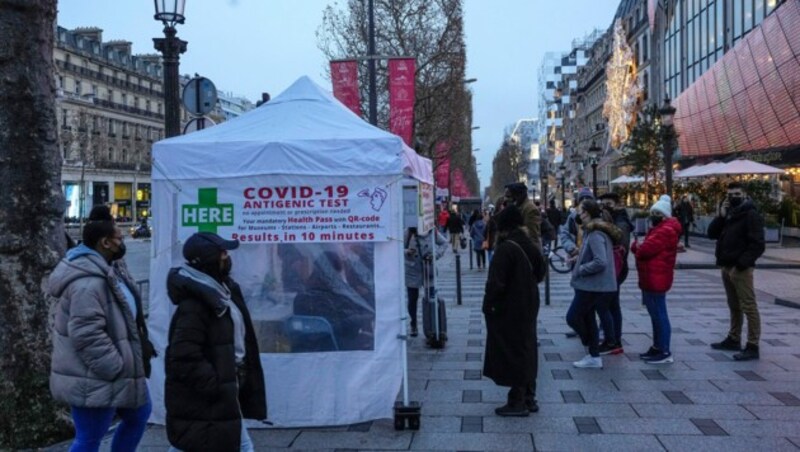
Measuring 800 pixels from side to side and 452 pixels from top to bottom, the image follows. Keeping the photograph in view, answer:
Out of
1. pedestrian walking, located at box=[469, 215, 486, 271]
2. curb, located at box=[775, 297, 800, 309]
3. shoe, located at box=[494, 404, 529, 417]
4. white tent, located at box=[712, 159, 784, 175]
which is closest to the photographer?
shoe, located at box=[494, 404, 529, 417]

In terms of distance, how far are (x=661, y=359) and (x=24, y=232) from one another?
652 centimetres

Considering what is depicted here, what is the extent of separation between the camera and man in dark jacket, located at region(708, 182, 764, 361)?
26.1ft

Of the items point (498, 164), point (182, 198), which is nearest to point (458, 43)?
point (182, 198)

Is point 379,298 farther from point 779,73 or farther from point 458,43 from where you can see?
point 779,73

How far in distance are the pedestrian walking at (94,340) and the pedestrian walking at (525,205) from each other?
15.9ft

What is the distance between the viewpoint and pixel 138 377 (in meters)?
4.33

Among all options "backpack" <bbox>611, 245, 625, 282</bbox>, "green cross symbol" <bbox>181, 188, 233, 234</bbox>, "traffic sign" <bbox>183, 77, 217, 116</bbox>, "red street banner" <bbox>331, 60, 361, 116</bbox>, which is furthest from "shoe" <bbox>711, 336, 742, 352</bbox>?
"red street banner" <bbox>331, 60, 361, 116</bbox>

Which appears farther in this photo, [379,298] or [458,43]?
[458,43]

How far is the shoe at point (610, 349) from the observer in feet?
28.3

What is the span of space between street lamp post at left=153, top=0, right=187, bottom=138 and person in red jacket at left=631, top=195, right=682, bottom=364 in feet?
18.7

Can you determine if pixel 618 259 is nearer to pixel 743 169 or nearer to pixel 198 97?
pixel 198 97

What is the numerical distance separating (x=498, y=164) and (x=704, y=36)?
73.9 meters

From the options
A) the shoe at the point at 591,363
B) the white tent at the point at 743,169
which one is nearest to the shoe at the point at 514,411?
the shoe at the point at 591,363

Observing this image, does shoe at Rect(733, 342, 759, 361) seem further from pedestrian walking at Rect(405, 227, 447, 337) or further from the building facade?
the building facade
